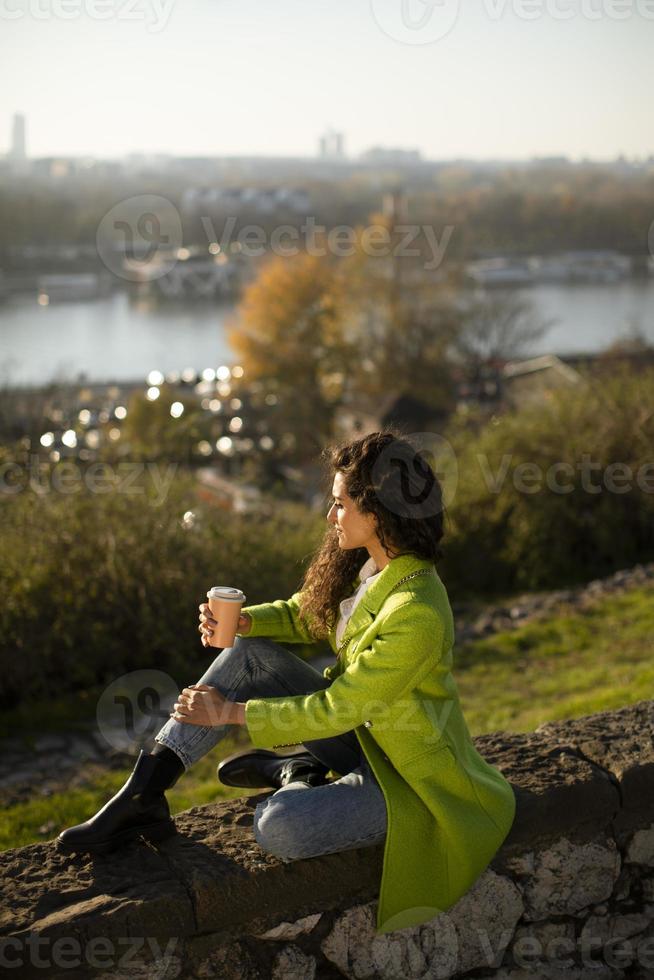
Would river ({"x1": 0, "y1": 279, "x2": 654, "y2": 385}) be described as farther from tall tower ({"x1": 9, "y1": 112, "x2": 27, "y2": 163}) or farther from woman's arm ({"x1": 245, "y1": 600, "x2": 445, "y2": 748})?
woman's arm ({"x1": 245, "y1": 600, "x2": 445, "y2": 748})

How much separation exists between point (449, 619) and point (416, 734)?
26cm

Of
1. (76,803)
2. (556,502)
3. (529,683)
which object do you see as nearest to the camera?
(76,803)

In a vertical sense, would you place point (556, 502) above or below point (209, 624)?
below

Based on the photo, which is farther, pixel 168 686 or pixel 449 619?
pixel 168 686

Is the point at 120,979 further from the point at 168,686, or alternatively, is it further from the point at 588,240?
the point at 588,240

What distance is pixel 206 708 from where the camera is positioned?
7.78 feet

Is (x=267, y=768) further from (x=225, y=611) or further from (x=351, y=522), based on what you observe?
(x=351, y=522)

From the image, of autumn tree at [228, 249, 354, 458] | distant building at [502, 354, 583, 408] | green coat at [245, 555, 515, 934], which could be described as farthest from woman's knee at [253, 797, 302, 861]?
autumn tree at [228, 249, 354, 458]

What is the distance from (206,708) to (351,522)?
53 cm

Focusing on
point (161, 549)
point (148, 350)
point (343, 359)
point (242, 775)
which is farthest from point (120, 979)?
point (148, 350)

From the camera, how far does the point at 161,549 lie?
7.20 metres

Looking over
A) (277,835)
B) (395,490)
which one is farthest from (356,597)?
(277,835)

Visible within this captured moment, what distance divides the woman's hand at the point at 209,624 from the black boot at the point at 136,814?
0.95 ft

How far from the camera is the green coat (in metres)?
2.31
